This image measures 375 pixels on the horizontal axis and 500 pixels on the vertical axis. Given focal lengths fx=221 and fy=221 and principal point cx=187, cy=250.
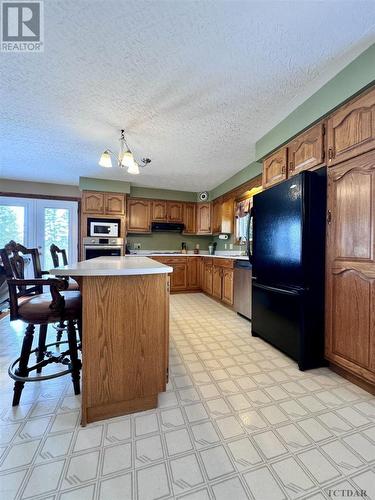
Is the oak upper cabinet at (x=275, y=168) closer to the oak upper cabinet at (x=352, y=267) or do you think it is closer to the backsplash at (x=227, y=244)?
the oak upper cabinet at (x=352, y=267)

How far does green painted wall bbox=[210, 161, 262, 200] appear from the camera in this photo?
11.7 ft

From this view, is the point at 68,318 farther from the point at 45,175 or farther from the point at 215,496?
the point at 45,175

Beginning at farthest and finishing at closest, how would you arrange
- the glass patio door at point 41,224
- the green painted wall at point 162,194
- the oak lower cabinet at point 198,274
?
the green painted wall at point 162,194 < the glass patio door at point 41,224 < the oak lower cabinet at point 198,274

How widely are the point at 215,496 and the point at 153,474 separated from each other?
0.28 metres

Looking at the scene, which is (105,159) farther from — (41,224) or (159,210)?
(41,224)

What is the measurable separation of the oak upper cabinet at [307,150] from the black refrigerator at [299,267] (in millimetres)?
141

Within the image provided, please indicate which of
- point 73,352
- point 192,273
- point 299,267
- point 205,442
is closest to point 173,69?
point 299,267

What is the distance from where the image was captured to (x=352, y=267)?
66.1 inches

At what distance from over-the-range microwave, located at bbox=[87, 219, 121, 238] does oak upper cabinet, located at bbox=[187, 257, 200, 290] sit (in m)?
1.70

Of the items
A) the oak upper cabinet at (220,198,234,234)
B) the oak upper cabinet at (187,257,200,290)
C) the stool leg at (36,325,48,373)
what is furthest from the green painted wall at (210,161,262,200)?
the stool leg at (36,325,48,373)

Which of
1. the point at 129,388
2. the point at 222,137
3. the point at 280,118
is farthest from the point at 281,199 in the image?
the point at 129,388

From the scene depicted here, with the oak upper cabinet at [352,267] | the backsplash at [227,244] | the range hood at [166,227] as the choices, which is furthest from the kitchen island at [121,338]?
the range hood at [166,227]

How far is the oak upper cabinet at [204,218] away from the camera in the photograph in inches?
209

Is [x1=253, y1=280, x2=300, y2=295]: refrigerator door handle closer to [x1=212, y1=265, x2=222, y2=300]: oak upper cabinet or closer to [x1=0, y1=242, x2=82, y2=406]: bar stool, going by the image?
[x1=212, y1=265, x2=222, y2=300]: oak upper cabinet
